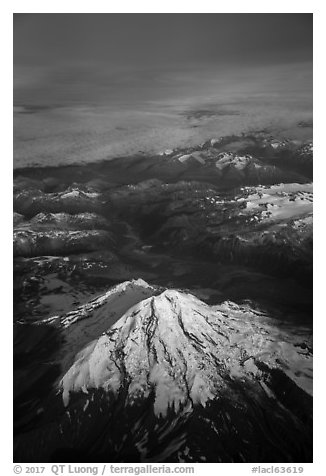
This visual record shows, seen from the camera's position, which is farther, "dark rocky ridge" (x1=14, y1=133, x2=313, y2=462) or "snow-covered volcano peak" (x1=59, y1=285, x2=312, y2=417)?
"snow-covered volcano peak" (x1=59, y1=285, x2=312, y2=417)

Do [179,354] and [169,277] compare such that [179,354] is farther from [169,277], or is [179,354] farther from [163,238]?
[163,238]

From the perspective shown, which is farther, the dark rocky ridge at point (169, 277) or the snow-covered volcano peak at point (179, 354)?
the snow-covered volcano peak at point (179, 354)

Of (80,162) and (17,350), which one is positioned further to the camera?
(80,162)

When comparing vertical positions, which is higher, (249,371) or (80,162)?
(80,162)

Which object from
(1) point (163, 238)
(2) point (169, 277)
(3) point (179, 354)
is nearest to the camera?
(3) point (179, 354)

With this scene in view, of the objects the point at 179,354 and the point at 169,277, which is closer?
the point at 179,354

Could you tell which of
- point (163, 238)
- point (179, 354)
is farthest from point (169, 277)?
point (179, 354)
